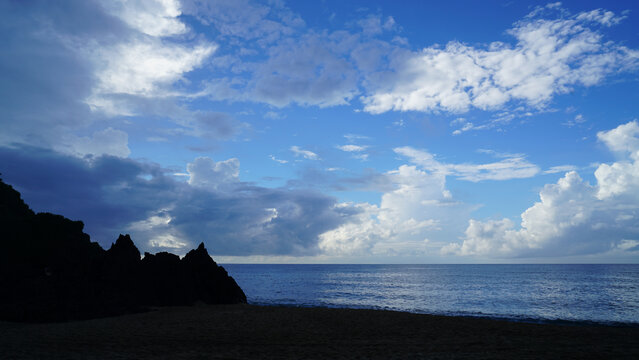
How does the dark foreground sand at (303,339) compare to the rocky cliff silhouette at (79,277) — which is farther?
the rocky cliff silhouette at (79,277)

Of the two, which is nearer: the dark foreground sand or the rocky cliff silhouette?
the dark foreground sand

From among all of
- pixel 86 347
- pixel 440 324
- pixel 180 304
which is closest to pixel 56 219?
pixel 180 304

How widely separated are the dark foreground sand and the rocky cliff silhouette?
2.82 meters

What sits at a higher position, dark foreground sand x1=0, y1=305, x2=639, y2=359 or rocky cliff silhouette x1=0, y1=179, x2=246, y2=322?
rocky cliff silhouette x1=0, y1=179, x2=246, y2=322

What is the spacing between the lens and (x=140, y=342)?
16188mm

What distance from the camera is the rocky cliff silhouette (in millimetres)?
24859

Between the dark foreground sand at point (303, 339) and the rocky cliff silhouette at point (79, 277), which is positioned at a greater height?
the rocky cliff silhouette at point (79, 277)

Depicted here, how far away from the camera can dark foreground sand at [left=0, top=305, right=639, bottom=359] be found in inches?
561

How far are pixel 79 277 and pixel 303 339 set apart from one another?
1940cm

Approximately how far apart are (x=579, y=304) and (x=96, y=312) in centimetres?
5086

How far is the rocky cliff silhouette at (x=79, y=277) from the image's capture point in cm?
2486

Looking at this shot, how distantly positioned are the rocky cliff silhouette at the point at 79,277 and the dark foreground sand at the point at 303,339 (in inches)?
111

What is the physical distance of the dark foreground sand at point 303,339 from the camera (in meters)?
14.2

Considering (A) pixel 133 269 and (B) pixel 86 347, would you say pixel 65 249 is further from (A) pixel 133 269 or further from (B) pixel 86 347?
(B) pixel 86 347
